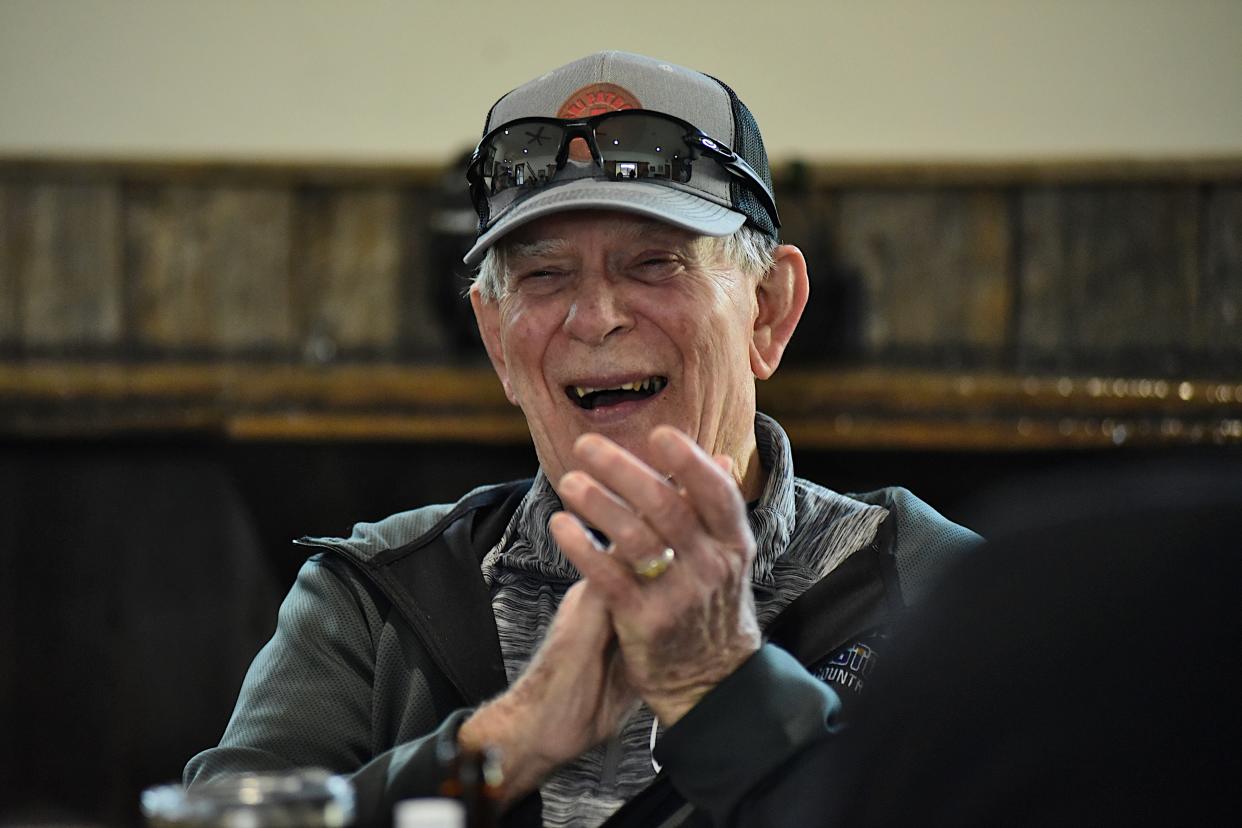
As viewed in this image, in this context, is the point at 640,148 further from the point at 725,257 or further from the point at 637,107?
the point at 725,257

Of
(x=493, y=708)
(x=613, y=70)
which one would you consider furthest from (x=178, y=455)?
(x=493, y=708)

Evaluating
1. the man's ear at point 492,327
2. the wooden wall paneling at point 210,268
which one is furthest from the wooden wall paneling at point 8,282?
the man's ear at point 492,327

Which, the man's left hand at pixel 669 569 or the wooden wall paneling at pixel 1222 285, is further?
the wooden wall paneling at pixel 1222 285

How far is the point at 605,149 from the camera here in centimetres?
172

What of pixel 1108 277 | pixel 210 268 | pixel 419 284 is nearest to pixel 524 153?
pixel 419 284

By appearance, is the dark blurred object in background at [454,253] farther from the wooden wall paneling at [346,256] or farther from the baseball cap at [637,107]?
the baseball cap at [637,107]

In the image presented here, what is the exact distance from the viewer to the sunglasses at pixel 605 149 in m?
1.72

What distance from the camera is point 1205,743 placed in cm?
80

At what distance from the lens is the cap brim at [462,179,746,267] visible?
167 centimetres

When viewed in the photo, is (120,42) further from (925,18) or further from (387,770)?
(387,770)

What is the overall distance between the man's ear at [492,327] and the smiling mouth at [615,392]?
0.13 m

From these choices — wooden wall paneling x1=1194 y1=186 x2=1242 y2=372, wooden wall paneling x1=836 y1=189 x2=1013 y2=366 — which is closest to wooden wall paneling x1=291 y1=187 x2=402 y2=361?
wooden wall paneling x1=836 y1=189 x2=1013 y2=366

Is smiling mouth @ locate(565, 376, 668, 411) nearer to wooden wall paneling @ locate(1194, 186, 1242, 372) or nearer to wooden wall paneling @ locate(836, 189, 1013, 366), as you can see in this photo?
wooden wall paneling @ locate(836, 189, 1013, 366)

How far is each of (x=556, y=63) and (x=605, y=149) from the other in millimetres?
1814
